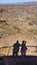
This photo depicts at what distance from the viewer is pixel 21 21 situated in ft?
147

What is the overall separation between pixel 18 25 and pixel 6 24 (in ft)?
7.59

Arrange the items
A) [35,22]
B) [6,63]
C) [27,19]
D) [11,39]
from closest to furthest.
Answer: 1. [6,63]
2. [11,39]
3. [35,22]
4. [27,19]

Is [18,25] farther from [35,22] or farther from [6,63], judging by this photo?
[6,63]

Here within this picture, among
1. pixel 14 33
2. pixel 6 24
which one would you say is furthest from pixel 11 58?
pixel 6 24

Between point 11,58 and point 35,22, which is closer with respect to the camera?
point 11,58

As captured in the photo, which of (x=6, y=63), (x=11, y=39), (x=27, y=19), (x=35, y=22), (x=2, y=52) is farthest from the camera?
(x=27, y=19)

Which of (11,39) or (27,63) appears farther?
(11,39)

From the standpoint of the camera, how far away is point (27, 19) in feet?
155

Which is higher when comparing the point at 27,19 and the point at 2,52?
the point at 27,19

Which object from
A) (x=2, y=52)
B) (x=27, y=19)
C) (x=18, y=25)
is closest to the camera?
(x=2, y=52)

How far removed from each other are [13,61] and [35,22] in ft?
96.1

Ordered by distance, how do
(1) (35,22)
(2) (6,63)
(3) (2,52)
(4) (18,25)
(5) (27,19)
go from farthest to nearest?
1. (5) (27,19)
2. (1) (35,22)
3. (4) (18,25)
4. (3) (2,52)
5. (2) (6,63)

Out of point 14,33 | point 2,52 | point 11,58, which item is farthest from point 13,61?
point 14,33

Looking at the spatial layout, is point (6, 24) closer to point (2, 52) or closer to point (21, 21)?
point (21, 21)
